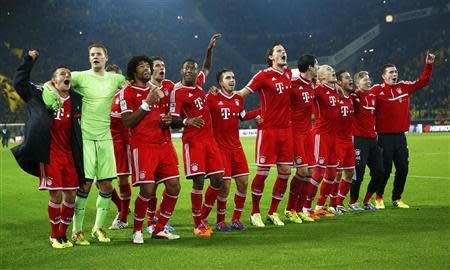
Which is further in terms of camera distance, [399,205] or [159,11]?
[159,11]

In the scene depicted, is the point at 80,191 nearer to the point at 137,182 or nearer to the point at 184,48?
the point at 137,182

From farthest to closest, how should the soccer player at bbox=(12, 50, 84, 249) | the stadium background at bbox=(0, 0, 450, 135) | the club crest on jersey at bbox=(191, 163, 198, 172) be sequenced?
the stadium background at bbox=(0, 0, 450, 135), the club crest on jersey at bbox=(191, 163, 198, 172), the soccer player at bbox=(12, 50, 84, 249)

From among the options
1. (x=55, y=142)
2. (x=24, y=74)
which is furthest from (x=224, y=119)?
(x=24, y=74)

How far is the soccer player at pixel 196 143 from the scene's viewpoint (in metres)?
8.46

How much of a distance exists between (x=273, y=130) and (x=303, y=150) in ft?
2.10

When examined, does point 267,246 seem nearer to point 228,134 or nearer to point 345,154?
point 228,134

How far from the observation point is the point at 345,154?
10820 millimetres

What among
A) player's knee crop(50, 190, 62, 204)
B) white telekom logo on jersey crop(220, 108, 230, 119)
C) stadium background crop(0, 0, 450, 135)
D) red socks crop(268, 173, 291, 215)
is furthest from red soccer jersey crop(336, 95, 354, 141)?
stadium background crop(0, 0, 450, 135)

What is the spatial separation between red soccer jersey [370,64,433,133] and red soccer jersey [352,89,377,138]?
23 centimetres

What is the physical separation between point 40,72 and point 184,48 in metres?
15.8

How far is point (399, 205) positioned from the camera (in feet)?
37.2

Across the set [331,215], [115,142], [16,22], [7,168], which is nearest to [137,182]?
[115,142]

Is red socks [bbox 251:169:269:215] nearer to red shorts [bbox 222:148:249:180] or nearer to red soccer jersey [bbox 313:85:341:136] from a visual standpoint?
red shorts [bbox 222:148:249:180]

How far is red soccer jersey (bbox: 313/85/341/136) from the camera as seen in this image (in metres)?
10.6
